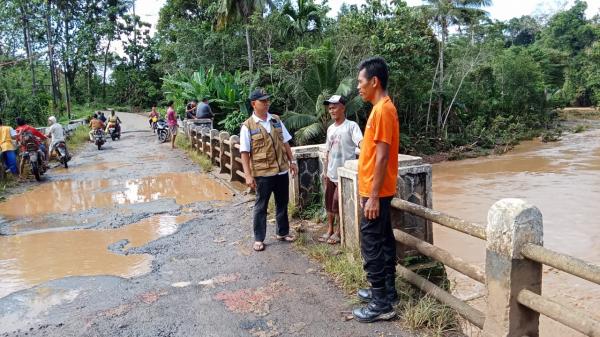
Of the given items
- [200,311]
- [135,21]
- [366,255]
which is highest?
[135,21]

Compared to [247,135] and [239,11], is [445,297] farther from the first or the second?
[239,11]

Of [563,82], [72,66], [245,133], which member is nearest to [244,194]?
[245,133]

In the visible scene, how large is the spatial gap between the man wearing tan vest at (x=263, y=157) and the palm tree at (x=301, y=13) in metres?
17.6

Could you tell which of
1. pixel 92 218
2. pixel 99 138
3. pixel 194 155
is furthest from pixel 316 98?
pixel 92 218

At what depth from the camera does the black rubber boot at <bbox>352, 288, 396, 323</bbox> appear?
3.36 m

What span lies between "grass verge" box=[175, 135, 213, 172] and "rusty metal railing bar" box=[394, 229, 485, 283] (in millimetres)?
8091

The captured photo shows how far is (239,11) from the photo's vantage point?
19859 mm

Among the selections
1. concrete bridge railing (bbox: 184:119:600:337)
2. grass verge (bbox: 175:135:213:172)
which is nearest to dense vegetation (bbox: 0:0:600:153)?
grass verge (bbox: 175:135:213:172)

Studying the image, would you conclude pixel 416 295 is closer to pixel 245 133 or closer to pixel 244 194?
pixel 245 133

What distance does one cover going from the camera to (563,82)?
38844 mm

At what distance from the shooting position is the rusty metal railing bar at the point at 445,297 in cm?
305

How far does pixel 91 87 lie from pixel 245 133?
144ft

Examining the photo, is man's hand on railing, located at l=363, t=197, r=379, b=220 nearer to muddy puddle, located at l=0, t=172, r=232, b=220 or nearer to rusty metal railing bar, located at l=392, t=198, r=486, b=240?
rusty metal railing bar, located at l=392, t=198, r=486, b=240

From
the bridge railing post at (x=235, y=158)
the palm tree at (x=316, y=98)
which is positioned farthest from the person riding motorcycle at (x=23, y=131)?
the palm tree at (x=316, y=98)
